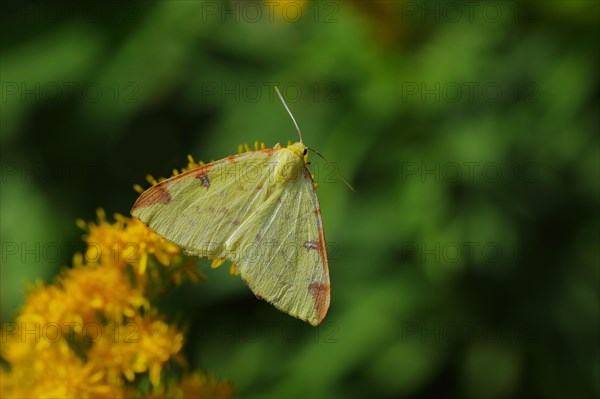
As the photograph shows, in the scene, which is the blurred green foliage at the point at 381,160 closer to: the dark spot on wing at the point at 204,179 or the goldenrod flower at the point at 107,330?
the goldenrod flower at the point at 107,330

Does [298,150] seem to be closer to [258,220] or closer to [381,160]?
[258,220]

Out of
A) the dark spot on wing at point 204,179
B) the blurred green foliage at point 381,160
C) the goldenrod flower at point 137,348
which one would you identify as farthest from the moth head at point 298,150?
the blurred green foliage at point 381,160

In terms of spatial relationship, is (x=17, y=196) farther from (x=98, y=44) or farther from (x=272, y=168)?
(x=272, y=168)

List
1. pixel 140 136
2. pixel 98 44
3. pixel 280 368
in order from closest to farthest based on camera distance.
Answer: pixel 280 368 → pixel 98 44 → pixel 140 136

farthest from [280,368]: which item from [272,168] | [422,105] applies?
[272,168]

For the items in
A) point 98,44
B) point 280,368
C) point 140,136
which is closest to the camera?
point 280,368

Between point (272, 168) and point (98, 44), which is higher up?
point (98, 44)
